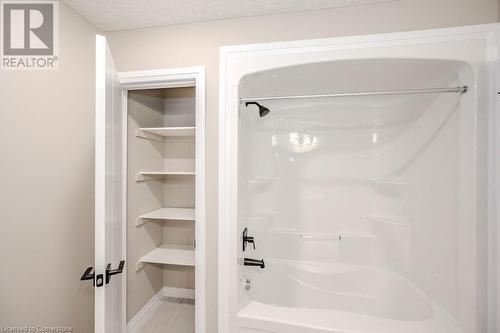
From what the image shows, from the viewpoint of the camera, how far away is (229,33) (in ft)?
5.13

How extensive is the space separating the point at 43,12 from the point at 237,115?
4.24 feet

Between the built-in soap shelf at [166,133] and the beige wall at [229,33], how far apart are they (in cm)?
54

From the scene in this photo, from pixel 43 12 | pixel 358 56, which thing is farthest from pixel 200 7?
pixel 358 56

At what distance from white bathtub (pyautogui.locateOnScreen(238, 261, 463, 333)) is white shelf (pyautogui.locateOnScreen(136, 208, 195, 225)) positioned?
2.71 feet

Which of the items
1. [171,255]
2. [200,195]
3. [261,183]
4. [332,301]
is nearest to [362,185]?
[261,183]

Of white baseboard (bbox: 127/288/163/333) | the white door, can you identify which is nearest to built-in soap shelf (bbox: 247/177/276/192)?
the white door

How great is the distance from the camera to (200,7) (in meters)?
1.46

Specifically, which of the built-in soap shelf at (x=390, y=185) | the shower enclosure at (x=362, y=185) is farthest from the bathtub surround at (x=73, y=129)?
the built-in soap shelf at (x=390, y=185)

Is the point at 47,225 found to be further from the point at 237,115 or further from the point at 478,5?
the point at 478,5

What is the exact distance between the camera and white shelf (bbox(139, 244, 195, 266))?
2.09 meters

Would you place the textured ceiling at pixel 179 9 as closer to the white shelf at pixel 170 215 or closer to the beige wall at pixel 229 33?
the beige wall at pixel 229 33

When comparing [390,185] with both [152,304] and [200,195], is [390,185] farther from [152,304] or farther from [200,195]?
[152,304]

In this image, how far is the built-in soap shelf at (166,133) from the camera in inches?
80.3

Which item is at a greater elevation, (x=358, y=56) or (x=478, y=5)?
(x=478, y=5)
